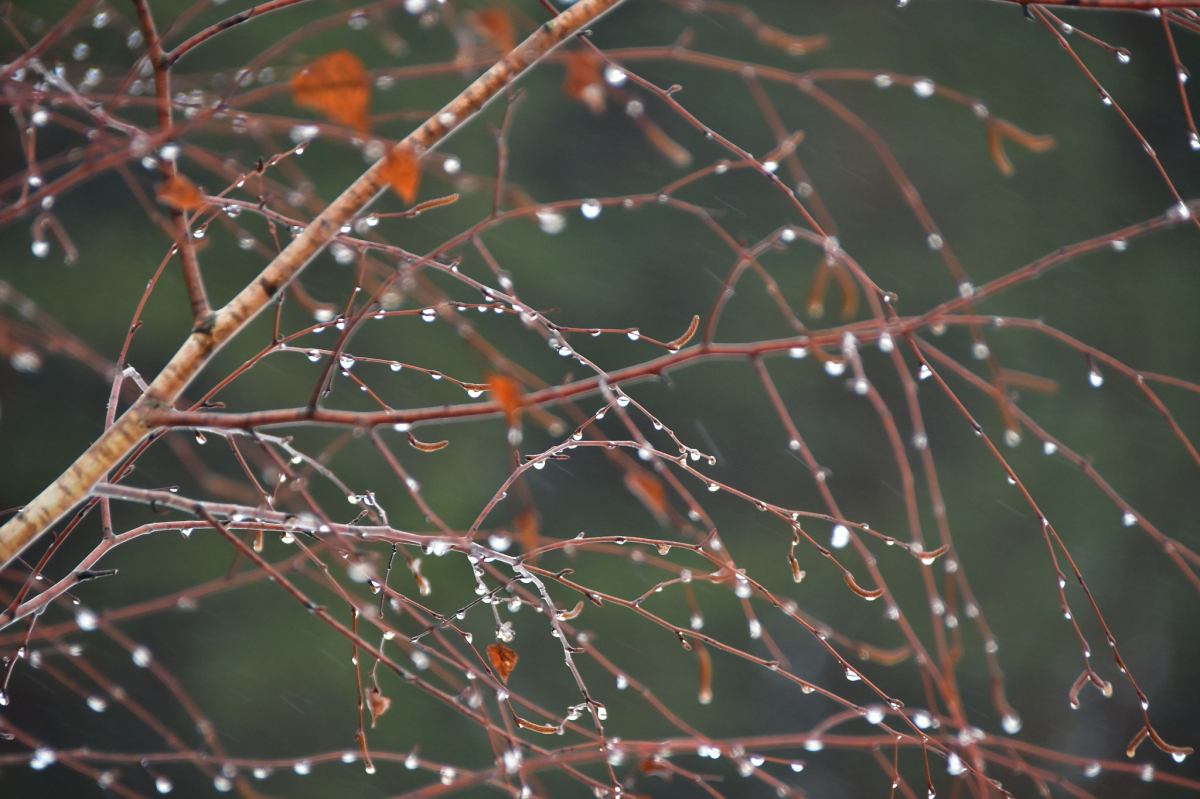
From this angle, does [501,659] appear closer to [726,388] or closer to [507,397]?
[507,397]

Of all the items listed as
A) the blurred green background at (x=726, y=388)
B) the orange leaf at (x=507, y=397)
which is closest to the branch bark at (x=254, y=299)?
the orange leaf at (x=507, y=397)

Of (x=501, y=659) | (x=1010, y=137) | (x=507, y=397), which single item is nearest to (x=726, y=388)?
(x=501, y=659)

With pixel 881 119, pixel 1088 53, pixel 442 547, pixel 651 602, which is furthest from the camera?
pixel 881 119

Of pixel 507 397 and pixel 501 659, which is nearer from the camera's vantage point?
pixel 507 397

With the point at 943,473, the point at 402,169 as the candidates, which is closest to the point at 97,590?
the point at 402,169

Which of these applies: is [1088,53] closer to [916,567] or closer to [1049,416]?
[1049,416]

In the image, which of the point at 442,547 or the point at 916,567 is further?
the point at 916,567
